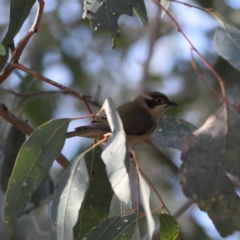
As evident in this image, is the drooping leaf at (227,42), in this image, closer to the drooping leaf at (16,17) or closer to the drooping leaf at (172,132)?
the drooping leaf at (172,132)

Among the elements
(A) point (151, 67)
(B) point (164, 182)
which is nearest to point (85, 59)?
(A) point (151, 67)

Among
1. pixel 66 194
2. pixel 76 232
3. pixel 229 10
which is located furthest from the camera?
pixel 229 10

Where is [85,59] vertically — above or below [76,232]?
below

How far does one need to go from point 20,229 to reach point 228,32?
3.95m

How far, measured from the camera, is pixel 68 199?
189cm

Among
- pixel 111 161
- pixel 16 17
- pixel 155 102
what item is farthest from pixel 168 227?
pixel 155 102

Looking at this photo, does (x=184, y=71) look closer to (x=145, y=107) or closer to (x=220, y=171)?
(x=145, y=107)

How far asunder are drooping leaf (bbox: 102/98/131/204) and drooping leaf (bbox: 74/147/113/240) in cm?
71

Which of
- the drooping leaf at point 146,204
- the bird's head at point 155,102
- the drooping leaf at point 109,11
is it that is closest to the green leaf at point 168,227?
the drooping leaf at point 146,204

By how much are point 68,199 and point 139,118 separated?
5.26 ft

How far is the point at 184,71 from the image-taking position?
5.97 metres

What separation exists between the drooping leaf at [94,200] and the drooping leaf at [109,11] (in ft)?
1.94

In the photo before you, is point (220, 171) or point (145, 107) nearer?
point (220, 171)

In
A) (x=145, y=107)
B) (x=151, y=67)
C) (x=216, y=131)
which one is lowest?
(x=151, y=67)
